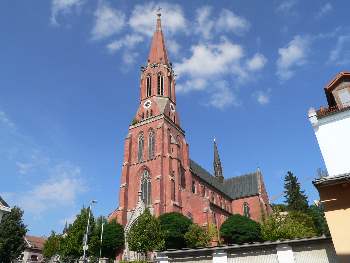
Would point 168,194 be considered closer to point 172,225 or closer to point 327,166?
point 172,225

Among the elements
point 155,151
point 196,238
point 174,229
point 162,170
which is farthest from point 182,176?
point 196,238

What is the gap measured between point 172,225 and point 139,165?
14193 millimetres

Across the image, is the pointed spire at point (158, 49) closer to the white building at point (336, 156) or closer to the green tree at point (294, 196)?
the green tree at point (294, 196)

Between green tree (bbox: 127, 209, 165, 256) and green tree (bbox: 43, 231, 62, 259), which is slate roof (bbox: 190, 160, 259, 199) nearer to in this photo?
green tree (bbox: 43, 231, 62, 259)

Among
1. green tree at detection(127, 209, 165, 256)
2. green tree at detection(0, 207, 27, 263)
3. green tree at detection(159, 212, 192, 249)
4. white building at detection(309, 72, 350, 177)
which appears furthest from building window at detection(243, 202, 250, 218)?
white building at detection(309, 72, 350, 177)

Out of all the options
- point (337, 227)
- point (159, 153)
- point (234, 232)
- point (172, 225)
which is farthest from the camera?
point (159, 153)

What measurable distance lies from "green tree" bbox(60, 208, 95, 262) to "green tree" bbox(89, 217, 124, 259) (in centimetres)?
189

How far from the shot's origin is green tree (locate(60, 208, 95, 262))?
39.9 meters

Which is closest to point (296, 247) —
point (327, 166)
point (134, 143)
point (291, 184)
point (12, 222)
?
point (327, 166)

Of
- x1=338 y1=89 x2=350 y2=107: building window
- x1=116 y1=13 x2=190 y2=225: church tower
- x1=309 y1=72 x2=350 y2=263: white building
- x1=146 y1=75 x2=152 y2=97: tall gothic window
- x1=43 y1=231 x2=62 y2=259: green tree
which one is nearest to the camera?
x1=309 y1=72 x2=350 y2=263: white building

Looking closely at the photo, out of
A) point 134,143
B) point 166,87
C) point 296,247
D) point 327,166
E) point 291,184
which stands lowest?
point 296,247

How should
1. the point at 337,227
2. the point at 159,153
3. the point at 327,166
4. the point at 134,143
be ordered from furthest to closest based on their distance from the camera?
the point at 134,143 < the point at 159,153 < the point at 327,166 < the point at 337,227

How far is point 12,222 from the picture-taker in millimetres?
49750

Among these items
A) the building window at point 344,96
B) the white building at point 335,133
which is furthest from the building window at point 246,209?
the white building at point 335,133
